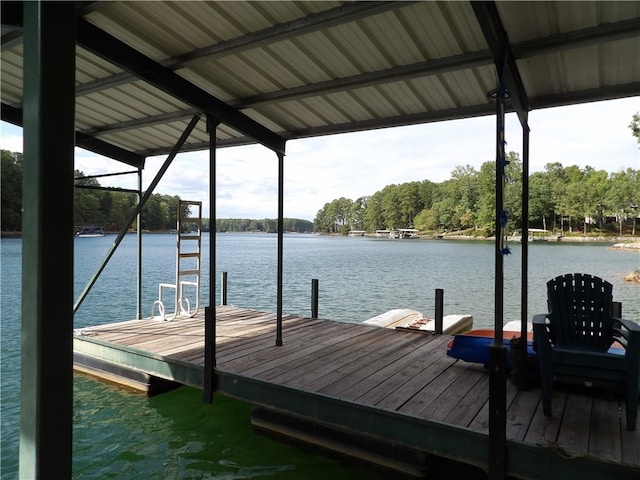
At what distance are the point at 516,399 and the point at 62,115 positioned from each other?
11.8 ft

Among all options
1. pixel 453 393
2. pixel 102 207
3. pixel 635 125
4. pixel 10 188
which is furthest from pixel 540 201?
pixel 453 393

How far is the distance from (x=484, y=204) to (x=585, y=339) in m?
45.3

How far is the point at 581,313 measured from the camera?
11.2 ft

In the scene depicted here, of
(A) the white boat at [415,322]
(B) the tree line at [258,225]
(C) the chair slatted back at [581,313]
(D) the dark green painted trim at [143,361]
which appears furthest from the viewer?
(B) the tree line at [258,225]

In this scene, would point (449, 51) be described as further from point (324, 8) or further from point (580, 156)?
point (580, 156)

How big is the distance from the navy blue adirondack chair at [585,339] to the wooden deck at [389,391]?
0.31m

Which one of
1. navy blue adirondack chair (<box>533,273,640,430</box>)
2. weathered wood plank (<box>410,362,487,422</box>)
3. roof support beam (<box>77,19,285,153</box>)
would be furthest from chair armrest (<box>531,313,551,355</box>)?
roof support beam (<box>77,19,285,153</box>)

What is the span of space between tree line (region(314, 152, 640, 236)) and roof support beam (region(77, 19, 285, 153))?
29898 mm

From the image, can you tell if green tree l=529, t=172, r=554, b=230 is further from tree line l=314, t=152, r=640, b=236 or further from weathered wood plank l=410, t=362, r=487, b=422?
weathered wood plank l=410, t=362, r=487, b=422

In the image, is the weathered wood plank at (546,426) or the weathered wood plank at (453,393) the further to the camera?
the weathered wood plank at (453,393)

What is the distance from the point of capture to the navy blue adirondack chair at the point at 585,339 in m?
2.84

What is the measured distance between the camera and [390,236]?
239ft

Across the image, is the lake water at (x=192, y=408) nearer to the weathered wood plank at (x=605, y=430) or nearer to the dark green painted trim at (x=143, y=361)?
the dark green painted trim at (x=143, y=361)

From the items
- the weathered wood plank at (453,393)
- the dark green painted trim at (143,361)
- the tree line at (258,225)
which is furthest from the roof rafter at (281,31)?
the tree line at (258,225)
